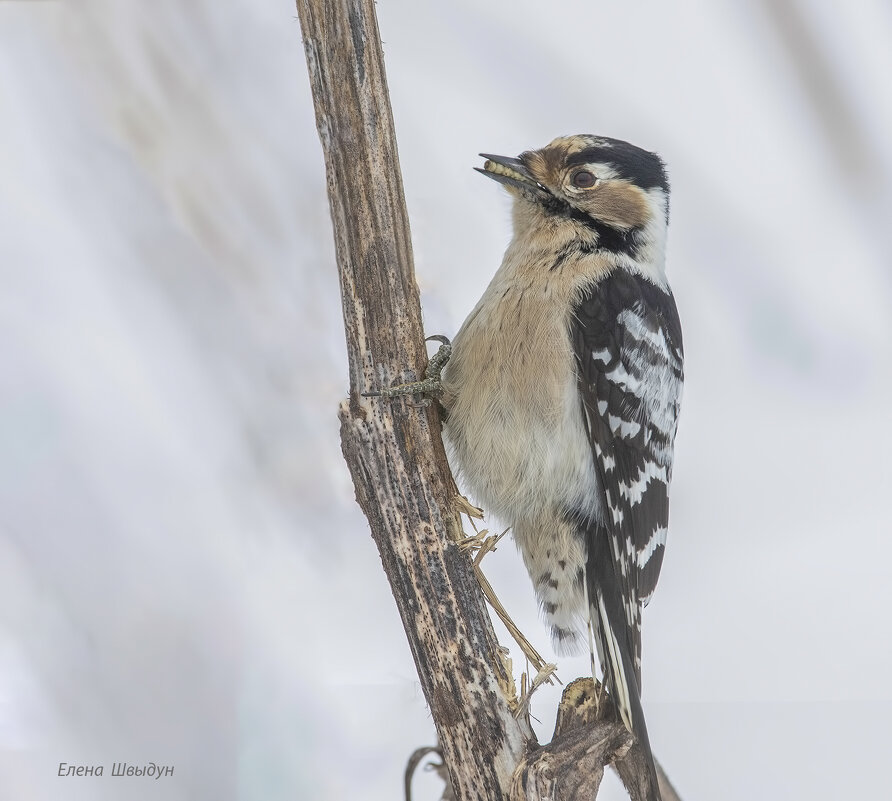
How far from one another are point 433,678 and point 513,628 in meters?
0.17

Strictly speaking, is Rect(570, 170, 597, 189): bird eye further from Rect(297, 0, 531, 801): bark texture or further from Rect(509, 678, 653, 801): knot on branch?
Rect(509, 678, 653, 801): knot on branch

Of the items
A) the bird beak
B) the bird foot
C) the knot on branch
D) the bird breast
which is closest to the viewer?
the knot on branch

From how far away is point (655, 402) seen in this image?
5.50ft

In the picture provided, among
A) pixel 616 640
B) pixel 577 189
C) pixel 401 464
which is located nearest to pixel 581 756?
pixel 616 640

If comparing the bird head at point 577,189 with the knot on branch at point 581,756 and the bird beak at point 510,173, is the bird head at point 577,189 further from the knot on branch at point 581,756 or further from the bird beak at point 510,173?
the knot on branch at point 581,756

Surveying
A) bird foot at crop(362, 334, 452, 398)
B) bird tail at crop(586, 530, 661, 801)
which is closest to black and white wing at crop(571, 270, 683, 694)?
bird tail at crop(586, 530, 661, 801)

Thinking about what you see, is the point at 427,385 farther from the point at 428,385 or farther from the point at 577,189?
the point at 577,189

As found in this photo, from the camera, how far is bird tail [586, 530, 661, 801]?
1433 mm

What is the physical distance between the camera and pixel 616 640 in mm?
1520

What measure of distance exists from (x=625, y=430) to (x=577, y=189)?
48cm

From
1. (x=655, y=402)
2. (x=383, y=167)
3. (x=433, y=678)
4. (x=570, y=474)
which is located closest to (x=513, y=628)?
(x=433, y=678)

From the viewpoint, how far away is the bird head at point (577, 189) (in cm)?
166

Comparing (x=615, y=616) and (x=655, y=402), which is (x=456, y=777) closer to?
(x=615, y=616)

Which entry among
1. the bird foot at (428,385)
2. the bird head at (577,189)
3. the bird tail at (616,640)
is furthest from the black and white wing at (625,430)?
the bird foot at (428,385)
